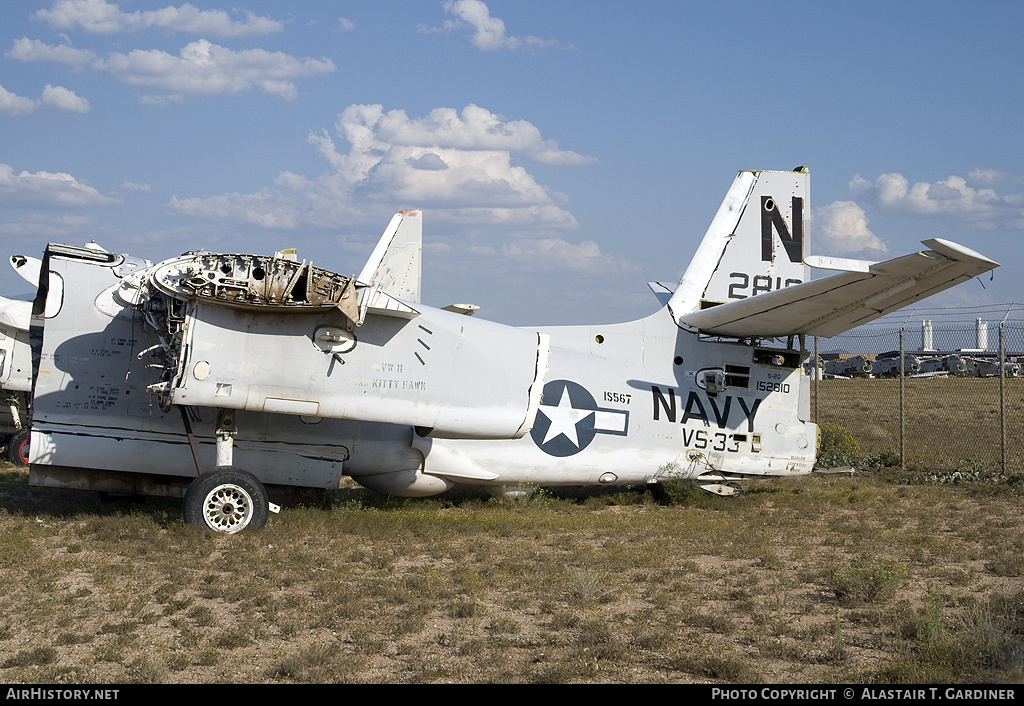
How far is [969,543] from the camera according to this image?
1020 cm

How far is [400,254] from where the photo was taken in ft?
66.7

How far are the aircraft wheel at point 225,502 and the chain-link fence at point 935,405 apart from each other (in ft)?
33.9

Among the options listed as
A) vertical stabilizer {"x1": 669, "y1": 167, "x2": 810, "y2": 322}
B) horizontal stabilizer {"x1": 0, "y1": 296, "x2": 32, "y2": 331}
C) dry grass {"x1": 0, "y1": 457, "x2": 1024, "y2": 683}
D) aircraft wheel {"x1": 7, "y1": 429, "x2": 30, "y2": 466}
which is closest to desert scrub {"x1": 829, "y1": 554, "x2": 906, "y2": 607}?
dry grass {"x1": 0, "y1": 457, "x2": 1024, "y2": 683}

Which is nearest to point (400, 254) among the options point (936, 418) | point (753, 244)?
point (753, 244)

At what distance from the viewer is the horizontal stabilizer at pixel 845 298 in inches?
377

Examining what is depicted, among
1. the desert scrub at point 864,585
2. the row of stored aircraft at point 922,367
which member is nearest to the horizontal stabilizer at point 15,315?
the desert scrub at point 864,585

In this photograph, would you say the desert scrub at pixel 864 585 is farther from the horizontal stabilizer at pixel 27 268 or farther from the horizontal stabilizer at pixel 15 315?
the horizontal stabilizer at pixel 15 315

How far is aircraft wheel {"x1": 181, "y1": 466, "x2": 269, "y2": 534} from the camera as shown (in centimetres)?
959

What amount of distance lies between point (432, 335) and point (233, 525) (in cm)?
321

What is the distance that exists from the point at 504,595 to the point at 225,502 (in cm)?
377

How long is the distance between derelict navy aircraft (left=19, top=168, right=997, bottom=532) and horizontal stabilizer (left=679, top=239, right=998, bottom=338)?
3 cm

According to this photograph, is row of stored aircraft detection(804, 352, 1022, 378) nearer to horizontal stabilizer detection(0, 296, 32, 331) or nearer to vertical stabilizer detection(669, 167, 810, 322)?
vertical stabilizer detection(669, 167, 810, 322)

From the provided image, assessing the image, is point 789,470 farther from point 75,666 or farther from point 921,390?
point 921,390
